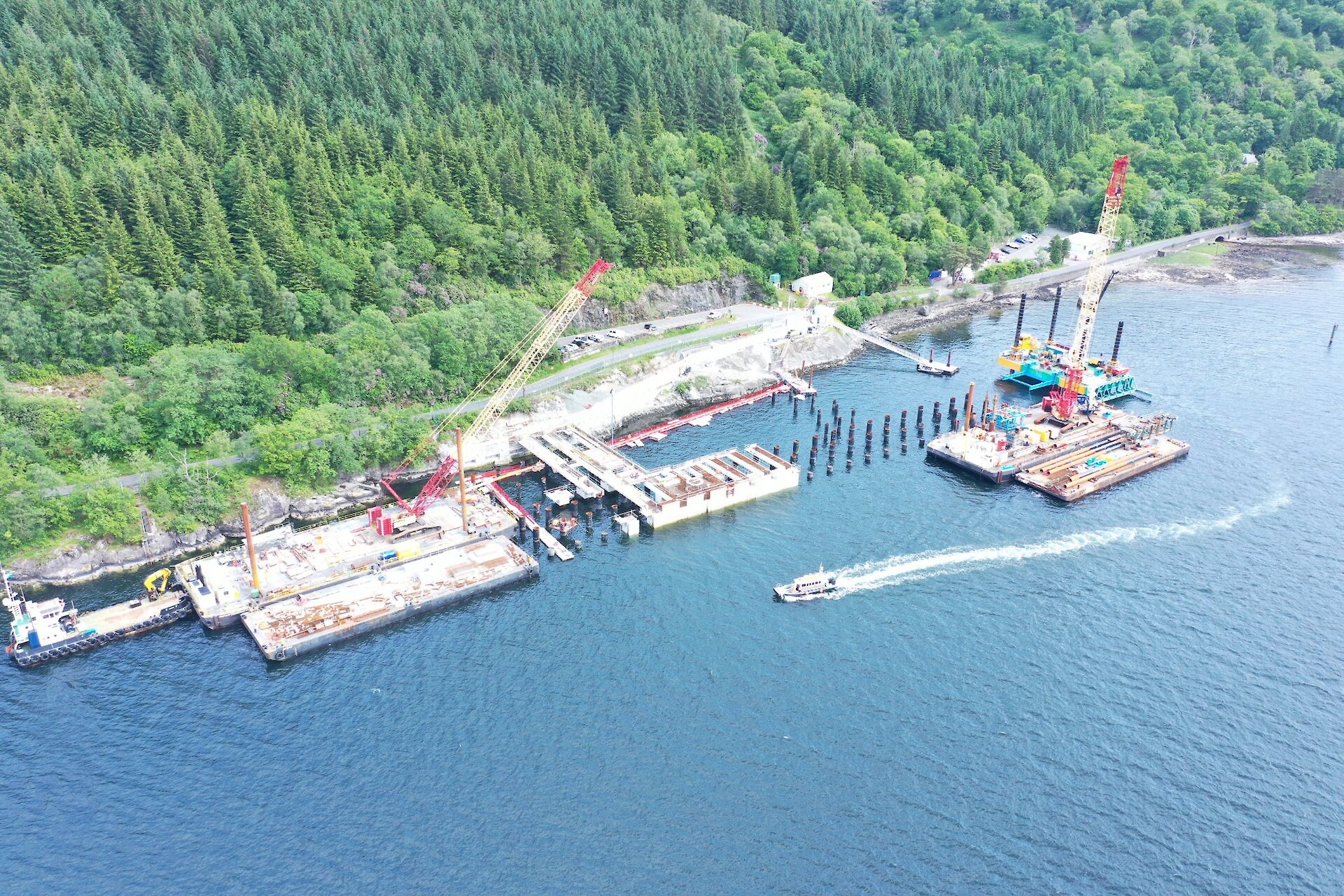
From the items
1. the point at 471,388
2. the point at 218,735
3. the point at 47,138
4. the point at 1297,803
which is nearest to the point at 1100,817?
the point at 1297,803

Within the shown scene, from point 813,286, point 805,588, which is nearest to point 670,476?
point 805,588

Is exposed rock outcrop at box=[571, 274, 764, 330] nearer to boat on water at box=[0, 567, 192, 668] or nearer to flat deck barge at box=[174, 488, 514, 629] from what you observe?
flat deck barge at box=[174, 488, 514, 629]

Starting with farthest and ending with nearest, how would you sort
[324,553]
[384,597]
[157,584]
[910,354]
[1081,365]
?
[910,354] < [1081,365] < [324,553] < [157,584] < [384,597]

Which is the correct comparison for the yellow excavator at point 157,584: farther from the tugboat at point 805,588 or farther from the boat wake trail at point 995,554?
the boat wake trail at point 995,554

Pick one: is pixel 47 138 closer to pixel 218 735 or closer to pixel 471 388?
pixel 471 388

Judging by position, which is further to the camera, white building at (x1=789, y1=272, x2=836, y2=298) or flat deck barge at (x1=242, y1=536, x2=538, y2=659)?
white building at (x1=789, y1=272, x2=836, y2=298)

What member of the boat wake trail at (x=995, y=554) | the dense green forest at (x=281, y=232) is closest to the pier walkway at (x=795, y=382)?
the dense green forest at (x=281, y=232)

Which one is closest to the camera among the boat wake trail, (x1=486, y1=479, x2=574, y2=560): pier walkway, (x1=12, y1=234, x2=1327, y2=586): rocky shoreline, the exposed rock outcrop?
the boat wake trail

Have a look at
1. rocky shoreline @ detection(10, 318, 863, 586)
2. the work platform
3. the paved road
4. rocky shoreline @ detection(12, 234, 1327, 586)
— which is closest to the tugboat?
the work platform

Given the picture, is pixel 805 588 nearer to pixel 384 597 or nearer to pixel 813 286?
pixel 384 597
